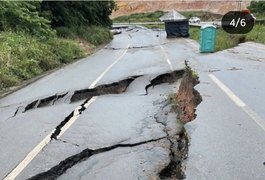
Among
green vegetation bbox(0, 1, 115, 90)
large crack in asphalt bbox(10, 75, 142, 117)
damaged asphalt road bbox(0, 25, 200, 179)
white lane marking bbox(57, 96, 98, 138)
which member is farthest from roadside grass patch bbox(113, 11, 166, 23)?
white lane marking bbox(57, 96, 98, 138)

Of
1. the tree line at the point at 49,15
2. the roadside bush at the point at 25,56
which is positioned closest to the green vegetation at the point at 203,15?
the tree line at the point at 49,15

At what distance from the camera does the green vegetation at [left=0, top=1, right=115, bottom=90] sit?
15.1 meters

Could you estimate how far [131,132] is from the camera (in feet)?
22.0

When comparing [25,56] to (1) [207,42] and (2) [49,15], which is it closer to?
(1) [207,42]

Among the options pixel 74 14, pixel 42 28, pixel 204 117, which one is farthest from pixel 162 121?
pixel 74 14

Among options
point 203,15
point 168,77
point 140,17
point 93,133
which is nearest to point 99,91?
point 168,77

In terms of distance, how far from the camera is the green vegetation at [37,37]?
15.1 meters

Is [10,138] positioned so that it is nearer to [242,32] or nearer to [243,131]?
[243,131]

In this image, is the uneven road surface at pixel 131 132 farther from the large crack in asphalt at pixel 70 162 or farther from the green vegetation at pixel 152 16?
the green vegetation at pixel 152 16

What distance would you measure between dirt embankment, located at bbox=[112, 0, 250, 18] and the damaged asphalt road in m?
75.9

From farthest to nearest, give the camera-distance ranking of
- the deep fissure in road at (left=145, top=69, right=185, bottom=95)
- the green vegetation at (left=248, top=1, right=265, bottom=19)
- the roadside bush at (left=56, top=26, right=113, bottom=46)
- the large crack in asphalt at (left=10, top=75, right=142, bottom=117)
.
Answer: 1. the green vegetation at (left=248, top=1, right=265, bottom=19)
2. the roadside bush at (left=56, top=26, right=113, bottom=46)
3. the deep fissure in road at (left=145, top=69, right=185, bottom=95)
4. the large crack in asphalt at (left=10, top=75, right=142, bottom=117)

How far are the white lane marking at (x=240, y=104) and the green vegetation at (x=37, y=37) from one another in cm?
698

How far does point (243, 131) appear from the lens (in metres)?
6.25

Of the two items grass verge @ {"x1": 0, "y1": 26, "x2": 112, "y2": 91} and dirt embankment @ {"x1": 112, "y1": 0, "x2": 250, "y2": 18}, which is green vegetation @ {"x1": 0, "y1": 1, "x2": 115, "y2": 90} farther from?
dirt embankment @ {"x1": 112, "y1": 0, "x2": 250, "y2": 18}
